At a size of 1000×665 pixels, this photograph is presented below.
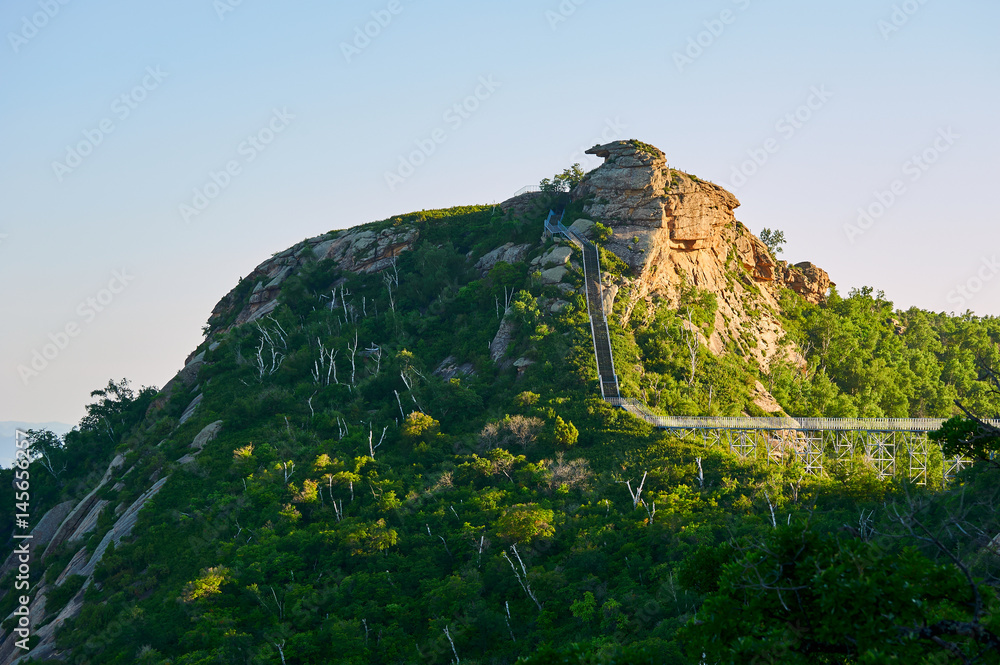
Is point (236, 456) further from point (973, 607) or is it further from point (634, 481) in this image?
point (973, 607)

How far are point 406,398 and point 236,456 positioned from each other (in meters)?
11.6

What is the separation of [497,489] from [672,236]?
2998cm

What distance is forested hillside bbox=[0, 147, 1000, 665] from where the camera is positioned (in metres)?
18.3

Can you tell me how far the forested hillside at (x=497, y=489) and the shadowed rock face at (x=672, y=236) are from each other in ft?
2.34

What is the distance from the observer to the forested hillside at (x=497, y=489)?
18266 mm

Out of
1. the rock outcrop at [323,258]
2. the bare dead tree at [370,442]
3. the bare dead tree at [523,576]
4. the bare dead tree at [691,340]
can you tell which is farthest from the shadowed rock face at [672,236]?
the bare dead tree at [523,576]

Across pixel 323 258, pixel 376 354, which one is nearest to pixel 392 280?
pixel 323 258

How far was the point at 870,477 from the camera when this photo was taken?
42.2 meters

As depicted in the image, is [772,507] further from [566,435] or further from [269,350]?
[269,350]

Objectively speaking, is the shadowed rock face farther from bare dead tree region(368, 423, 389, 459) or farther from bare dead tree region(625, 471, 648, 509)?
bare dead tree region(368, 423, 389, 459)

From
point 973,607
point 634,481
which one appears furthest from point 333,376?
point 973,607

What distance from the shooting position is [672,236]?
67625 millimetres

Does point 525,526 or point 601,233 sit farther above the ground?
point 601,233

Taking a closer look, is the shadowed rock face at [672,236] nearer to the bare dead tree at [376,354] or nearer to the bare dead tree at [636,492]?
the bare dead tree at [376,354]
